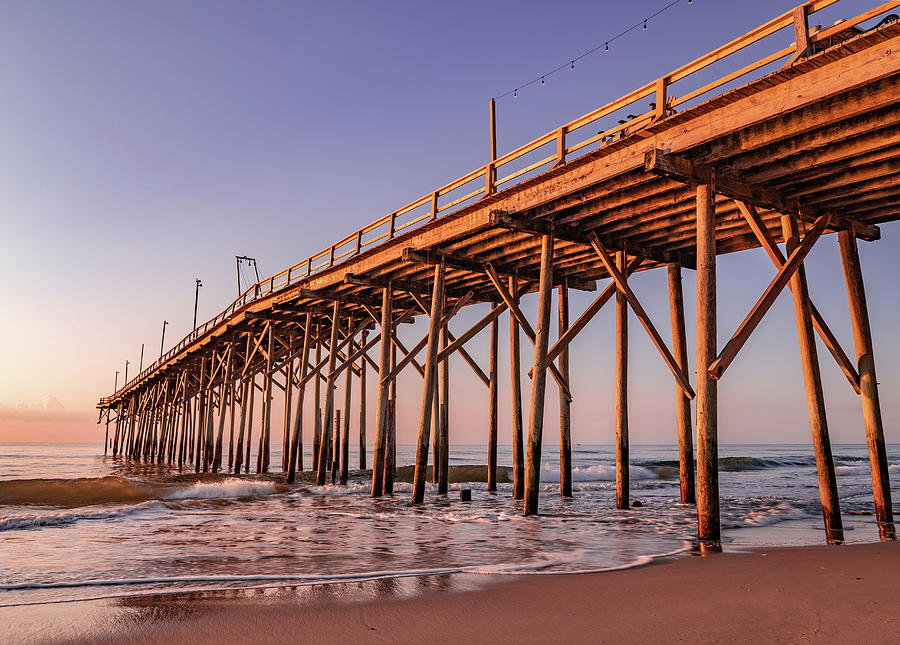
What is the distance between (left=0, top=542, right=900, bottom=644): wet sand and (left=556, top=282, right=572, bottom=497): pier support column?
7.36 meters

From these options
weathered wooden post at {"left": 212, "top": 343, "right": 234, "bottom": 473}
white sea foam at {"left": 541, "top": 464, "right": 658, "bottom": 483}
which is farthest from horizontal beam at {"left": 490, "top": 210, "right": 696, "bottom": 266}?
weathered wooden post at {"left": 212, "top": 343, "right": 234, "bottom": 473}

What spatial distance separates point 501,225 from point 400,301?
8349 mm

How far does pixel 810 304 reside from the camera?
9.44 m

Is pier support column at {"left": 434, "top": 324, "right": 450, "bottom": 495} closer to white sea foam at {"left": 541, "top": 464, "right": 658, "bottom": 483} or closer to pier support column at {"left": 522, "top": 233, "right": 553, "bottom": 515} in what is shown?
pier support column at {"left": 522, "top": 233, "right": 553, "bottom": 515}

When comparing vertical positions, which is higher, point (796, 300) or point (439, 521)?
point (796, 300)

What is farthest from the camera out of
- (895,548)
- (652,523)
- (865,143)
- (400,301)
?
(400,301)

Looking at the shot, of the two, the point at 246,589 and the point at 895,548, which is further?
the point at 895,548

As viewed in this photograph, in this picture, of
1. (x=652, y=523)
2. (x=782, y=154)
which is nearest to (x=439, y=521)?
(x=652, y=523)

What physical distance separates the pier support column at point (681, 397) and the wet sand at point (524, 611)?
21.0 ft

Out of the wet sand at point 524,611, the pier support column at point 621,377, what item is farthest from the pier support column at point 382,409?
the wet sand at point 524,611

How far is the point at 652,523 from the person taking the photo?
10.2 meters

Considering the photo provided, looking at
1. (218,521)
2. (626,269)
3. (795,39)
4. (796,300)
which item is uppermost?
(795,39)

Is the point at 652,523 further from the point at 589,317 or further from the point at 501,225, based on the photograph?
the point at 501,225

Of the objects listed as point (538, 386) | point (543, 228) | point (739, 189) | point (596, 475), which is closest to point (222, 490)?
point (538, 386)
